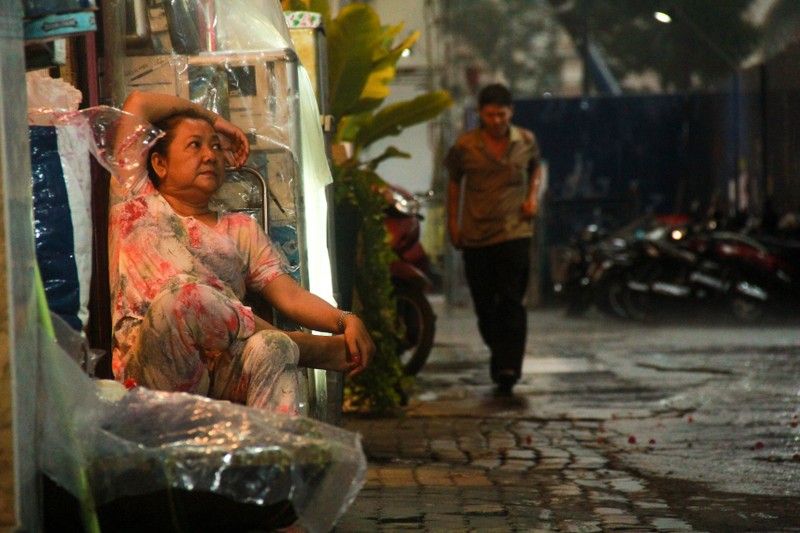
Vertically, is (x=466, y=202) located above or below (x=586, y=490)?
above

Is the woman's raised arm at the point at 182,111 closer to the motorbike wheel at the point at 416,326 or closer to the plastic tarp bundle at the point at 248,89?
the plastic tarp bundle at the point at 248,89

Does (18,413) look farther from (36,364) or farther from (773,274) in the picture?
(773,274)

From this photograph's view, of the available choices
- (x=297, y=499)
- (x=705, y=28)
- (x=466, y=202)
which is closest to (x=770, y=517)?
(x=297, y=499)

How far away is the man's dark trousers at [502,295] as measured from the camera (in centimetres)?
855

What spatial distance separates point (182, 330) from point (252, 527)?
715mm

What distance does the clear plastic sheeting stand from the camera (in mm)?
3264

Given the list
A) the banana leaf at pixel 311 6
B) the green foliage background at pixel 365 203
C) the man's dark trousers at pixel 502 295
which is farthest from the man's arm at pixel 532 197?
the banana leaf at pixel 311 6

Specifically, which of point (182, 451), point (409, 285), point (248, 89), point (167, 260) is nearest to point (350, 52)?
point (409, 285)

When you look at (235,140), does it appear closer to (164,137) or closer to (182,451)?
(164,137)

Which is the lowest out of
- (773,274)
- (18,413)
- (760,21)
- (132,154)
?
(773,274)

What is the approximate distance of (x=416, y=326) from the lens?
9.20 meters

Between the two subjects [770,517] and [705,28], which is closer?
[770,517]

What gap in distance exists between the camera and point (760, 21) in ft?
92.4

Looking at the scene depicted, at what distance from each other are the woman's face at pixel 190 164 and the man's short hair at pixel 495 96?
446 cm
